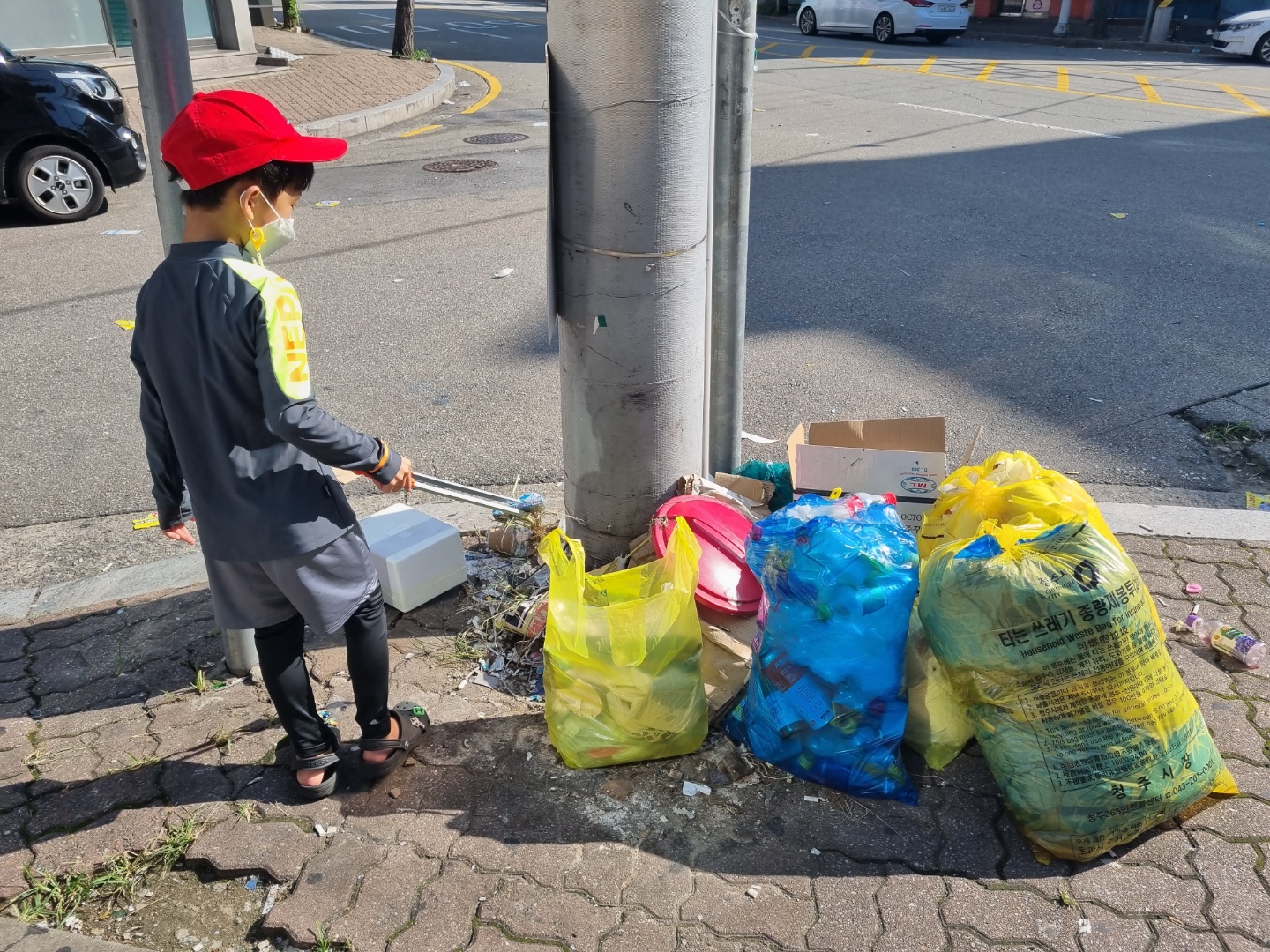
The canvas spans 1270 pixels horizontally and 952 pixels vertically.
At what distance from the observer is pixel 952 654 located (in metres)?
2.48

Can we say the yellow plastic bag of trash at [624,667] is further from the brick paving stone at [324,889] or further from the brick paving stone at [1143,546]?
the brick paving stone at [1143,546]

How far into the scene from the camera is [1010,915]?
89.2 inches

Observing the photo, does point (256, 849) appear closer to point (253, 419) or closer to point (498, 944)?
point (498, 944)

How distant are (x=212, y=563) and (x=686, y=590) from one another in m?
1.16

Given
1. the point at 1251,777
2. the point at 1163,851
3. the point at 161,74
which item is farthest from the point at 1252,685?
the point at 161,74

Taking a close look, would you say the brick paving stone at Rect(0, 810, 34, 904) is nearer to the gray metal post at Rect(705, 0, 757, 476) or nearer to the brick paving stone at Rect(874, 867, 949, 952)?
the brick paving stone at Rect(874, 867, 949, 952)

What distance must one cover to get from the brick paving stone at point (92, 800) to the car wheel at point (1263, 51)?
20461mm

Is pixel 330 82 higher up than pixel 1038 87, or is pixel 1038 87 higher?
pixel 330 82

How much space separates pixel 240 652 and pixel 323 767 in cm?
64

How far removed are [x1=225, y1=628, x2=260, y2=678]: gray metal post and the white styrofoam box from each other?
45 centimetres

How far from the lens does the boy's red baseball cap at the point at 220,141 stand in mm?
2061

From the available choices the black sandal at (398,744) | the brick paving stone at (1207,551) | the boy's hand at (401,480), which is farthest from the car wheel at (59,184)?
the brick paving stone at (1207,551)

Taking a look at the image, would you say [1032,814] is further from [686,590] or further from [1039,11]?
[1039,11]

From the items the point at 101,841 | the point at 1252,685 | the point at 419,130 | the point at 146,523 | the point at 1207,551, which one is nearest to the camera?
the point at 101,841
